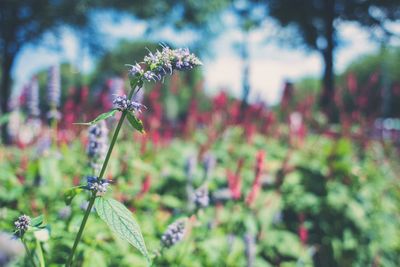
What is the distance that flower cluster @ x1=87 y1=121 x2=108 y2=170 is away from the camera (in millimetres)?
2117

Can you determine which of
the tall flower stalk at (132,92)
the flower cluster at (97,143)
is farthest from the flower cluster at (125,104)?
the flower cluster at (97,143)

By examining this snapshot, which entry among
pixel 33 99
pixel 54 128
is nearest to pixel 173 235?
pixel 54 128

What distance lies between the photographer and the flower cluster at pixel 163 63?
117 cm

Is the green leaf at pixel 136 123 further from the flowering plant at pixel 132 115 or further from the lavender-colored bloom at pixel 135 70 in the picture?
the lavender-colored bloom at pixel 135 70

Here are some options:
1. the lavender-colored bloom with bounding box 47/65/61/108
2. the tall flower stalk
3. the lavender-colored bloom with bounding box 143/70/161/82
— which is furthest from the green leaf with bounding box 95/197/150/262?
the lavender-colored bloom with bounding box 47/65/61/108

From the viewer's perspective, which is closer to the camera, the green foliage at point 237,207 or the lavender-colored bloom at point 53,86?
the green foliage at point 237,207

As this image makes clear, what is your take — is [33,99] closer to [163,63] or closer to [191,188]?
[191,188]

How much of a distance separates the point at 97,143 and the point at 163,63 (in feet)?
3.58

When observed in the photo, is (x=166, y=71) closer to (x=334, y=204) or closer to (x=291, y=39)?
(x=334, y=204)

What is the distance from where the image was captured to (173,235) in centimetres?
184

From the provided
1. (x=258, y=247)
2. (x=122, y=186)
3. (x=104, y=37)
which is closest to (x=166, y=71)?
(x=122, y=186)

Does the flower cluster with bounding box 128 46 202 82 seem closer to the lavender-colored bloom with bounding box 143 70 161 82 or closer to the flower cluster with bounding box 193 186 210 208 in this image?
the lavender-colored bloom with bounding box 143 70 161 82

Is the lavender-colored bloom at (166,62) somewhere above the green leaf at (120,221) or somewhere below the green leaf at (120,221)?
above

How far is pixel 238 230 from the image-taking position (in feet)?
10.2
